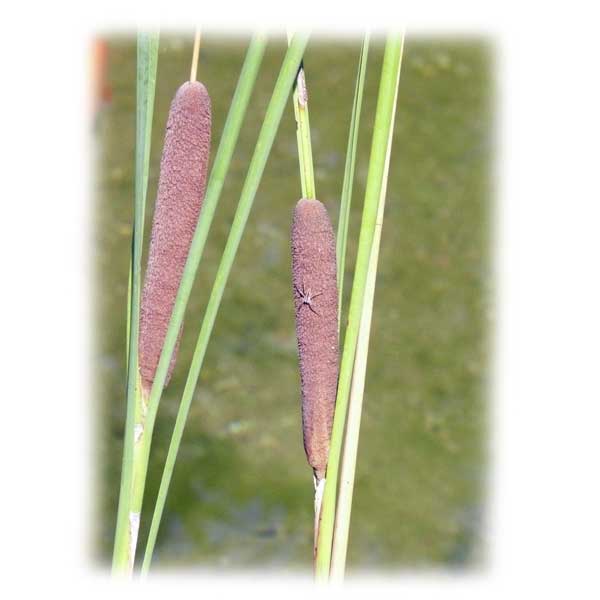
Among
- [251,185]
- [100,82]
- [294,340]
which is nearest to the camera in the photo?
[251,185]

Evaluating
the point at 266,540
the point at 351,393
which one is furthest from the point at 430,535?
the point at 351,393

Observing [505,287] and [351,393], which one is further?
[505,287]

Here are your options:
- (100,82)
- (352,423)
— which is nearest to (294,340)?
(100,82)

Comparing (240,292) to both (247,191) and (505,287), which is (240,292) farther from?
(247,191)

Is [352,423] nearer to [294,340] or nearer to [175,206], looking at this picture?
[175,206]

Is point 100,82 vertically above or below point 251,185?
above

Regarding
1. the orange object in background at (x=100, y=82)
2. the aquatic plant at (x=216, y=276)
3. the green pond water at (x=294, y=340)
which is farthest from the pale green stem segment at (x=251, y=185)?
the orange object in background at (x=100, y=82)

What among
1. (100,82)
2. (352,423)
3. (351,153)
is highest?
(100,82)
